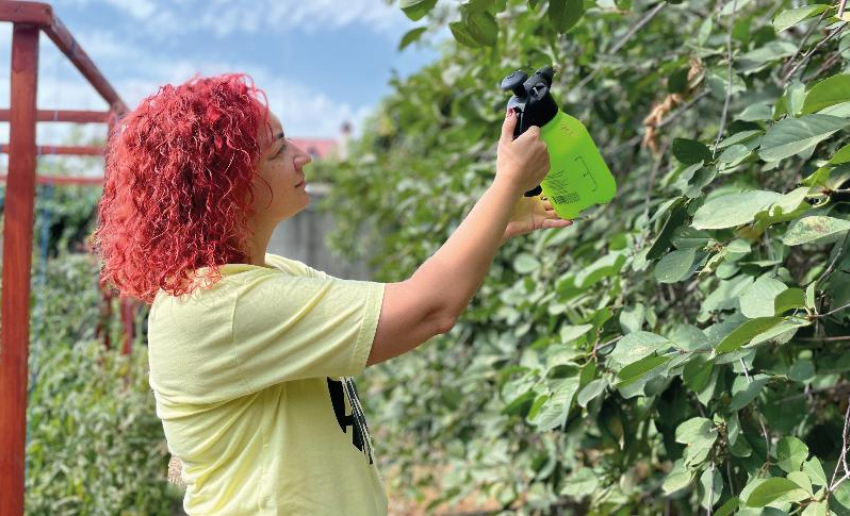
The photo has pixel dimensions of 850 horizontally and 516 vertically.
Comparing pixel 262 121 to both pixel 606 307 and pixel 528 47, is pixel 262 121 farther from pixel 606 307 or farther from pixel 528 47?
pixel 528 47

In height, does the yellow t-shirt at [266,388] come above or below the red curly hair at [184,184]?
below

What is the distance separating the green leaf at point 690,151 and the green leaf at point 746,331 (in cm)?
38

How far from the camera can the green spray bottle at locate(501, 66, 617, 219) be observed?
3.93 feet

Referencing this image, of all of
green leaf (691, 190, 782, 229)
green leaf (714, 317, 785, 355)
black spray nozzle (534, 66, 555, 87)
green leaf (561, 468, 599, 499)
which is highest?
black spray nozzle (534, 66, 555, 87)

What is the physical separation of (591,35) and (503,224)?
1.46m

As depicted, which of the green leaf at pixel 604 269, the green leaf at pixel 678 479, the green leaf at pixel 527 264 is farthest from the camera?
the green leaf at pixel 527 264

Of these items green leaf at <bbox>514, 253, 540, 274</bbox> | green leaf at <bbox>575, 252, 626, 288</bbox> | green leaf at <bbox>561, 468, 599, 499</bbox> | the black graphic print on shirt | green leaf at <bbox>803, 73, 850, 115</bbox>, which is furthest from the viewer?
green leaf at <bbox>514, 253, 540, 274</bbox>

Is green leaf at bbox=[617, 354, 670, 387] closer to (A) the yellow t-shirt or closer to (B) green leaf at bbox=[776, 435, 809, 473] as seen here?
(B) green leaf at bbox=[776, 435, 809, 473]

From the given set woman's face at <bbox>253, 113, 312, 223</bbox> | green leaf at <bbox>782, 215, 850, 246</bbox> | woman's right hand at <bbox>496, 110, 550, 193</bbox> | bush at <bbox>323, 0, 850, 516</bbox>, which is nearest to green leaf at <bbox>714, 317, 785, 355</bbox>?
bush at <bbox>323, 0, 850, 516</bbox>

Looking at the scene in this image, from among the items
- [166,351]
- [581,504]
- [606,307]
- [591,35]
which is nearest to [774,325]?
[606,307]

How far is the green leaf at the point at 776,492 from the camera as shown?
1160mm

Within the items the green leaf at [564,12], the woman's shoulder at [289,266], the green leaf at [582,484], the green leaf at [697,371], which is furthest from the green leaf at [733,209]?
the green leaf at [582,484]

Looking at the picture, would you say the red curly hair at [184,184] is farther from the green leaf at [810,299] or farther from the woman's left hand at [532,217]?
the green leaf at [810,299]

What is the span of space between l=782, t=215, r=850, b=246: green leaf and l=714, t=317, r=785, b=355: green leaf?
11 centimetres
